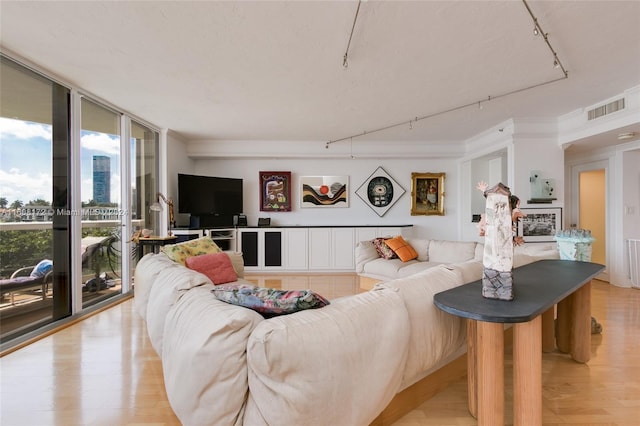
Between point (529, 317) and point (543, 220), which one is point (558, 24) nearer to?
point (529, 317)

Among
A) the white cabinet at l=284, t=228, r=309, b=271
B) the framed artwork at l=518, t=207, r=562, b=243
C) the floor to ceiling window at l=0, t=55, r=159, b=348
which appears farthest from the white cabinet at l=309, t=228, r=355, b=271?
the floor to ceiling window at l=0, t=55, r=159, b=348

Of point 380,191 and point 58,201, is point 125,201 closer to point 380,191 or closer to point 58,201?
point 58,201

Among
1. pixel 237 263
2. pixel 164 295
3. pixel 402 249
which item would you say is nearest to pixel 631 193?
pixel 402 249

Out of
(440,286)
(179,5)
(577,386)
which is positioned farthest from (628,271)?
(179,5)

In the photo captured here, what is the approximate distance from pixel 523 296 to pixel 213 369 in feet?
5.46

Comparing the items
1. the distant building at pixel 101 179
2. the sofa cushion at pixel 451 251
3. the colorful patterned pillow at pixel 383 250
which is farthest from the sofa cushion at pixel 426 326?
the distant building at pixel 101 179

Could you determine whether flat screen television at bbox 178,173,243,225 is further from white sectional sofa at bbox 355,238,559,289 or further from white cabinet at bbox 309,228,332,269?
white sectional sofa at bbox 355,238,559,289

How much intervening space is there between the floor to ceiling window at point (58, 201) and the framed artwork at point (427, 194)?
17.7ft

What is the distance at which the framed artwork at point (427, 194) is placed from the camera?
660 cm

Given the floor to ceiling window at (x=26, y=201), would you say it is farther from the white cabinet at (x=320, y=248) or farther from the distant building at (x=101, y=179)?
the white cabinet at (x=320, y=248)

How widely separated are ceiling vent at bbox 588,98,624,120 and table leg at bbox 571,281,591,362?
2.85 meters

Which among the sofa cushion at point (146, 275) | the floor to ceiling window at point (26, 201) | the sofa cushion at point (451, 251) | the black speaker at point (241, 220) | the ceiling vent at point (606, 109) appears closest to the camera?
the sofa cushion at point (146, 275)

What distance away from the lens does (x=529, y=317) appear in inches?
53.7

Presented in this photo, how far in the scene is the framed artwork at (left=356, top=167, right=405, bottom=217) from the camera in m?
6.61
